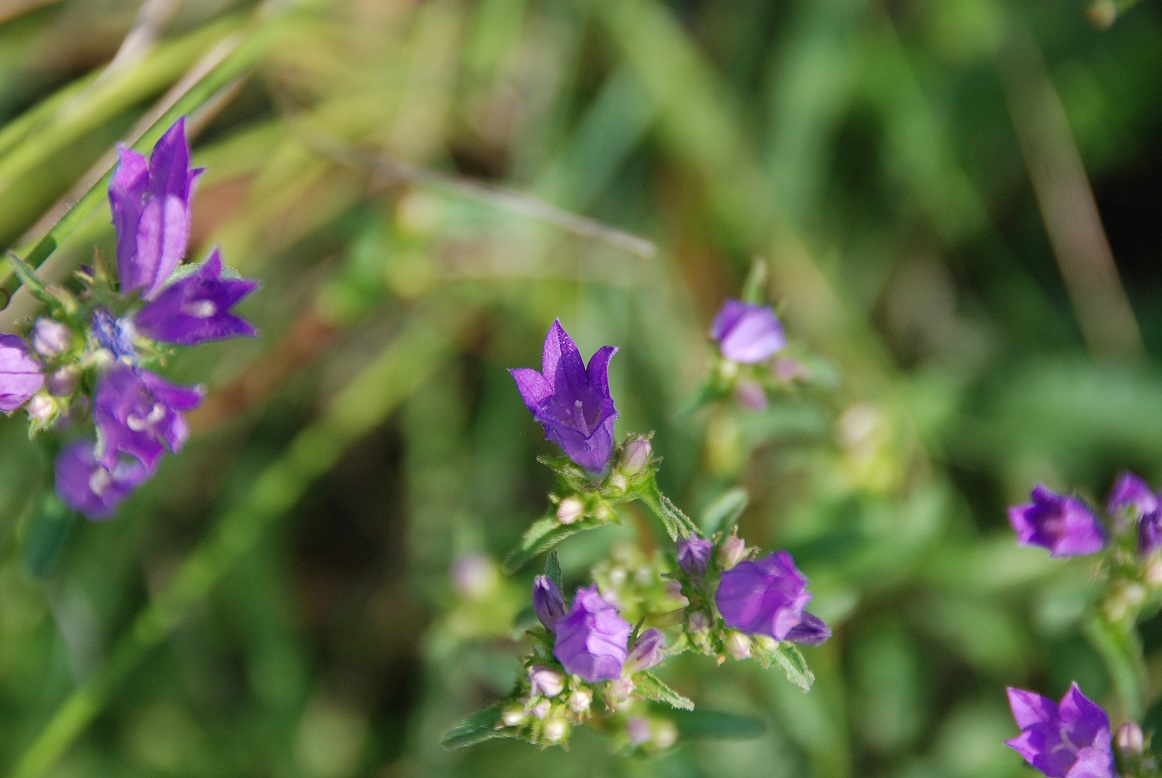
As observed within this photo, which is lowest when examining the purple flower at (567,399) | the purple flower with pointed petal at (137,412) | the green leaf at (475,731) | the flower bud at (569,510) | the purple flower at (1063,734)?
the purple flower at (1063,734)

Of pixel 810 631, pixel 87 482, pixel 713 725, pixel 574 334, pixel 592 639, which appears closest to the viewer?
pixel 592 639

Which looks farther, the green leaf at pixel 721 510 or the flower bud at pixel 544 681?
the green leaf at pixel 721 510

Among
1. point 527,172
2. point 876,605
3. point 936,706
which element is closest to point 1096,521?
point 876,605

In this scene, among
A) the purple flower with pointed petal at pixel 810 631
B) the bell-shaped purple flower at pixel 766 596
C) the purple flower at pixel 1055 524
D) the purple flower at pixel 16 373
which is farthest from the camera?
the purple flower at pixel 1055 524

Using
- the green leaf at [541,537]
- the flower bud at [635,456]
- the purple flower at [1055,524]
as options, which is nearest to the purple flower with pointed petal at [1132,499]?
the purple flower at [1055,524]

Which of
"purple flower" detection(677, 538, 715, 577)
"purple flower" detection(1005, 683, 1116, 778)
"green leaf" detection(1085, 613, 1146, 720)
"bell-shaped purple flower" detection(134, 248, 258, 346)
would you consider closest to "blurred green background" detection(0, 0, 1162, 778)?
"green leaf" detection(1085, 613, 1146, 720)

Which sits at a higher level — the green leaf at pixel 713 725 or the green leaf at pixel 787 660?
the green leaf at pixel 787 660

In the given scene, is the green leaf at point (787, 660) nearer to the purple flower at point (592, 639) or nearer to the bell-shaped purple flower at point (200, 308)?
the purple flower at point (592, 639)

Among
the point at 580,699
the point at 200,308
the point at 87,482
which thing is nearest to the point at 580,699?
the point at 580,699

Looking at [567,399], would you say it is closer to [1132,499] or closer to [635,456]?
[635,456]
